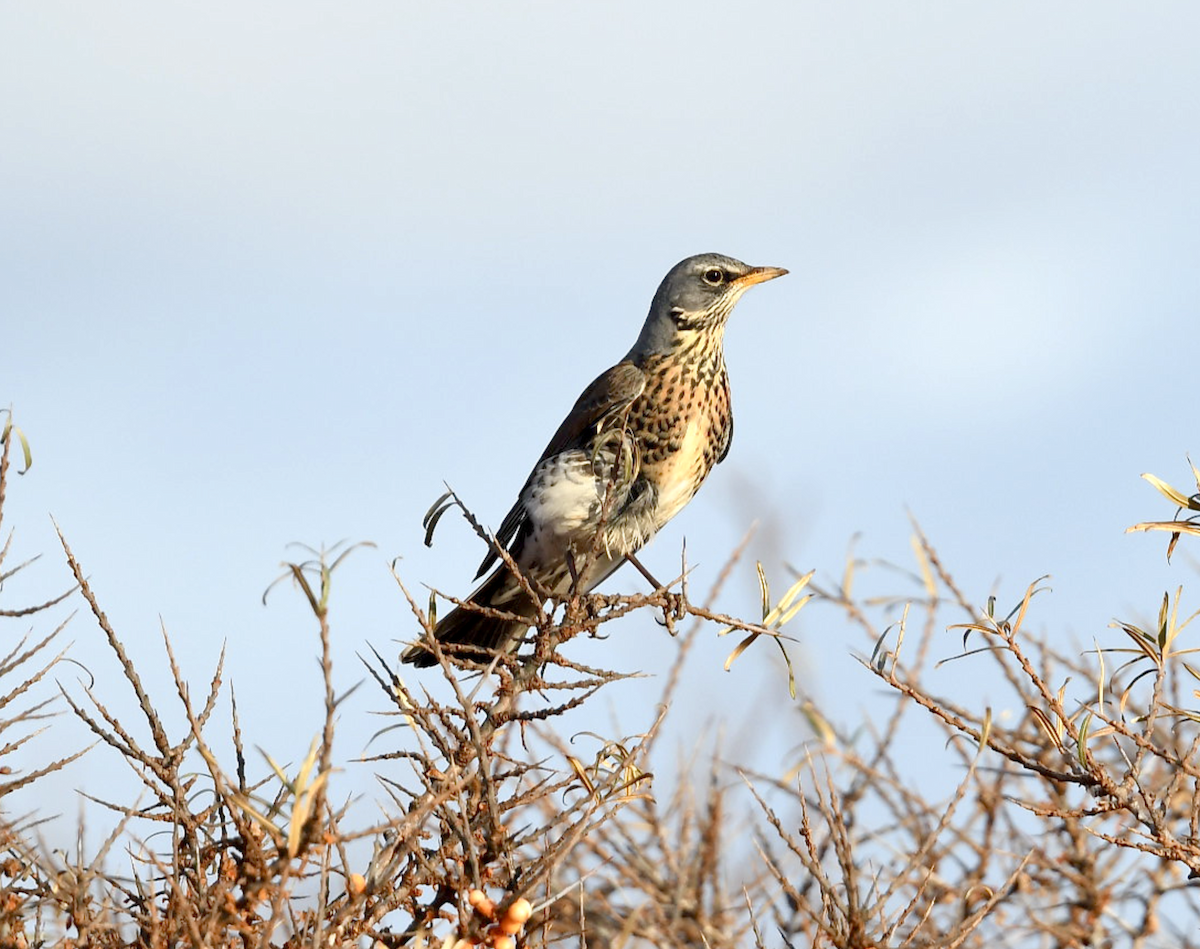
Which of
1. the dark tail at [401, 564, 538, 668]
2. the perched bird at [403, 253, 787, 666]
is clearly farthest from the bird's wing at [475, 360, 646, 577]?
the dark tail at [401, 564, 538, 668]

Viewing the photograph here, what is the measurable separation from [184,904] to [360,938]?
34 cm

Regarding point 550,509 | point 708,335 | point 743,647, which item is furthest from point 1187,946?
point 708,335

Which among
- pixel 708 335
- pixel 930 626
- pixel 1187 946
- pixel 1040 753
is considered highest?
pixel 708 335

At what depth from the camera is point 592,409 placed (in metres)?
6.05

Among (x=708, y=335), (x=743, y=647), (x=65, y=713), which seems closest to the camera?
(x=65, y=713)

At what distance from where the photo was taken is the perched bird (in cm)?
560

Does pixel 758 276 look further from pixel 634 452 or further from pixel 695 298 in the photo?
pixel 634 452

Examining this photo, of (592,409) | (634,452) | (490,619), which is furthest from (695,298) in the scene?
(490,619)

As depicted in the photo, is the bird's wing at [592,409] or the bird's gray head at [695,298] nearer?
the bird's wing at [592,409]

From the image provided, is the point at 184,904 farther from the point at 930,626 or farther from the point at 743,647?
the point at 930,626

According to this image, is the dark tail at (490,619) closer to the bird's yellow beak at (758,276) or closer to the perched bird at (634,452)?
the perched bird at (634,452)

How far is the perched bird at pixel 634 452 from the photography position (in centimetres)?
560

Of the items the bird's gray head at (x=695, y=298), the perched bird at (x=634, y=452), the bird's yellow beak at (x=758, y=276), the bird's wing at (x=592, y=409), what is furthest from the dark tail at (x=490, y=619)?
the bird's yellow beak at (x=758, y=276)

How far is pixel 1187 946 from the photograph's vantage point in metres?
3.21
